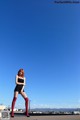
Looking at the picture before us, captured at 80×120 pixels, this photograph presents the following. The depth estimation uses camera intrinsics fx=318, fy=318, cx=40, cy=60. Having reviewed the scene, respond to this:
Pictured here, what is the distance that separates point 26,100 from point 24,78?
49.6 inches

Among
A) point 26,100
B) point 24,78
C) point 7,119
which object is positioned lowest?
point 7,119

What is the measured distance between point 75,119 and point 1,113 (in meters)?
5.74

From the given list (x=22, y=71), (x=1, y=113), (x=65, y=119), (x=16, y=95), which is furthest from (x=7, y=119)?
(x=65, y=119)

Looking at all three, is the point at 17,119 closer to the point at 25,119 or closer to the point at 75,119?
the point at 25,119

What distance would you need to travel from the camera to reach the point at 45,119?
19.5m

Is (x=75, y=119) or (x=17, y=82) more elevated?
(x=17, y=82)

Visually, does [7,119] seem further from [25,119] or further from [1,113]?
[25,119]

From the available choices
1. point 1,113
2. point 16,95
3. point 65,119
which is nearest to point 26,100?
point 16,95

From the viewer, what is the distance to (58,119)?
1975 cm

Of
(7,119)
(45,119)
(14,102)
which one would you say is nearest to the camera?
(7,119)

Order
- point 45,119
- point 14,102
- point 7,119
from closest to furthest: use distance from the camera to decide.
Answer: point 7,119 → point 14,102 → point 45,119

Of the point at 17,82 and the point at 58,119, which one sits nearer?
the point at 17,82

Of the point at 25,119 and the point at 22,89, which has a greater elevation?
the point at 22,89

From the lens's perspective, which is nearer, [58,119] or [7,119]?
[7,119]
